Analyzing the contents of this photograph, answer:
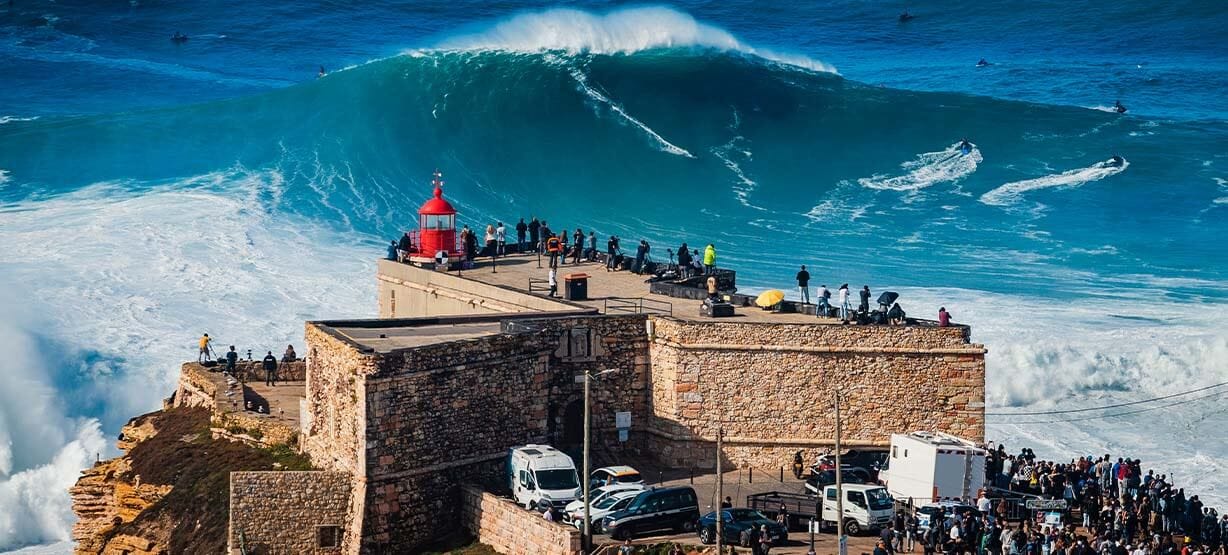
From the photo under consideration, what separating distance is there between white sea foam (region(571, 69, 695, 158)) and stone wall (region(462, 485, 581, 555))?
133 feet

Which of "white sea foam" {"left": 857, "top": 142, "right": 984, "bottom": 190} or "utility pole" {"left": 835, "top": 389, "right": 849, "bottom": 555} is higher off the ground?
"white sea foam" {"left": 857, "top": 142, "right": 984, "bottom": 190}

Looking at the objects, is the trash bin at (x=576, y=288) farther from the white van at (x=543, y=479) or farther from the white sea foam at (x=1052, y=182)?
the white sea foam at (x=1052, y=182)

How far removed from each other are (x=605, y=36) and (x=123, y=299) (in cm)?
2814

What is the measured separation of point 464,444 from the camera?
133 ft

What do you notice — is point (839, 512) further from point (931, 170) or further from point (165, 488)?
point (931, 170)

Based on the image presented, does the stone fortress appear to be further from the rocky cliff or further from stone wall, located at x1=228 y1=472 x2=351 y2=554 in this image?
the rocky cliff

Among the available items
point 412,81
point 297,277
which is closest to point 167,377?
point 297,277

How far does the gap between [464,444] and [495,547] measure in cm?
247

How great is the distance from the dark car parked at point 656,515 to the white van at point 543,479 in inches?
64.2

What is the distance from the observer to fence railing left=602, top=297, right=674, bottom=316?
44.9 m

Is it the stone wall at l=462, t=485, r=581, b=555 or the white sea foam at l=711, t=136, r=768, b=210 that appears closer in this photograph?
the stone wall at l=462, t=485, r=581, b=555

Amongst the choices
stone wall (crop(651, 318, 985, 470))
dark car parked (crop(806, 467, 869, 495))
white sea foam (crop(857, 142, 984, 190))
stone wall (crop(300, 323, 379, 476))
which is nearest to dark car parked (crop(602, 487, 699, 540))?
dark car parked (crop(806, 467, 869, 495))

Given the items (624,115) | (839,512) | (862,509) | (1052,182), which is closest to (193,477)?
(862,509)

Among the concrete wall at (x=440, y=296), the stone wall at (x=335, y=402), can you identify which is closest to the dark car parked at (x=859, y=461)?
the concrete wall at (x=440, y=296)
